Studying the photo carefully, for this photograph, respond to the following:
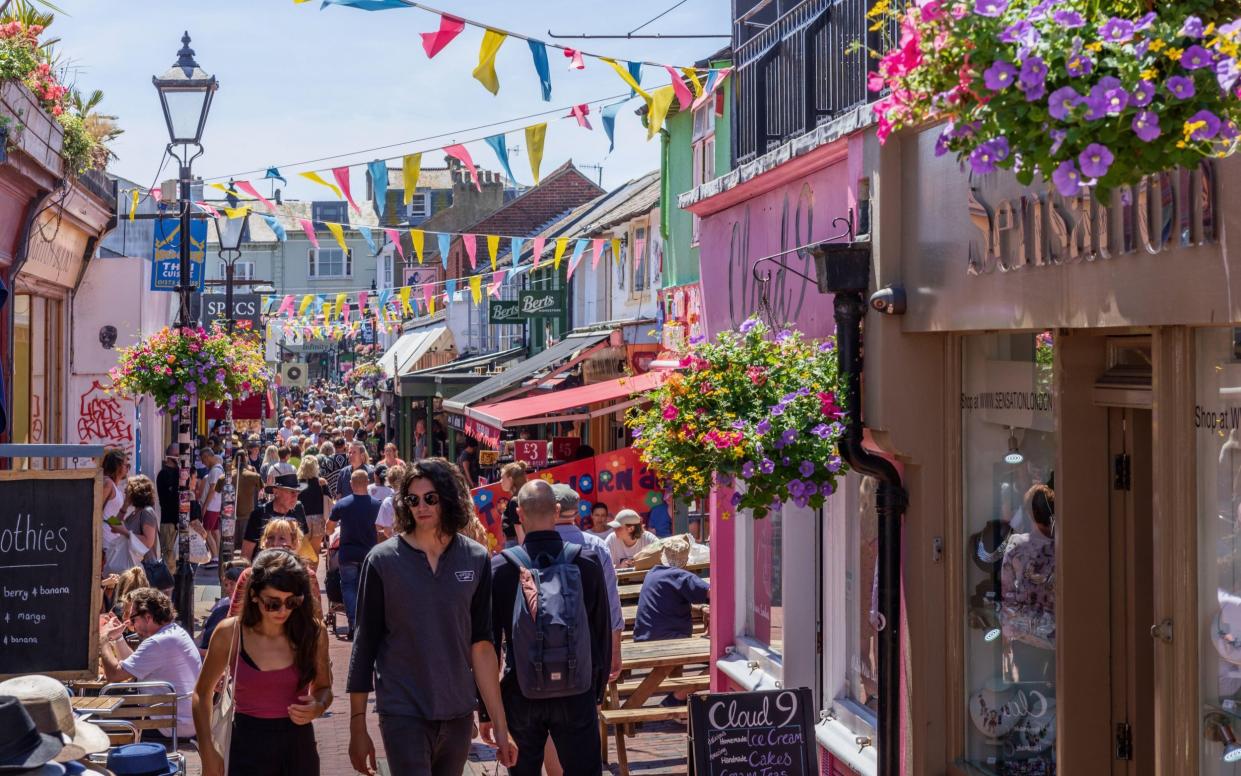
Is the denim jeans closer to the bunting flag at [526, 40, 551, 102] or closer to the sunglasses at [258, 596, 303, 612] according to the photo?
the bunting flag at [526, 40, 551, 102]

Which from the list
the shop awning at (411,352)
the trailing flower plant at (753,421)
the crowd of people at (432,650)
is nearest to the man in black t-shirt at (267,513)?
the crowd of people at (432,650)

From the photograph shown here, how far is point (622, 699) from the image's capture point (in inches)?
424

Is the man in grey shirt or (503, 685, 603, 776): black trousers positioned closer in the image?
the man in grey shirt

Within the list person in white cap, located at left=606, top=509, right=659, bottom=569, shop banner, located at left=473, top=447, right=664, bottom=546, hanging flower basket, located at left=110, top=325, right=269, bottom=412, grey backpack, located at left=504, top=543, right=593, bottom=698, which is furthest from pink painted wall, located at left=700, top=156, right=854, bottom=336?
hanging flower basket, located at left=110, top=325, right=269, bottom=412

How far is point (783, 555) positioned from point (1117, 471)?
3.53 metres

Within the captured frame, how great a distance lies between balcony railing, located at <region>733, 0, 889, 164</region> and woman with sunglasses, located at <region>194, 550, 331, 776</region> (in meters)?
3.73

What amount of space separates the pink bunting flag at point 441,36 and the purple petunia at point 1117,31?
732 cm

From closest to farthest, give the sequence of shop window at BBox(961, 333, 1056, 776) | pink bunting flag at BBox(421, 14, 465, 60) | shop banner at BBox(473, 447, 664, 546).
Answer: shop window at BBox(961, 333, 1056, 776) → pink bunting flag at BBox(421, 14, 465, 60) → shop banner at BBox(473, 447, 664, 546)

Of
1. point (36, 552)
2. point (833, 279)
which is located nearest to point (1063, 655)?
point (833, 279)

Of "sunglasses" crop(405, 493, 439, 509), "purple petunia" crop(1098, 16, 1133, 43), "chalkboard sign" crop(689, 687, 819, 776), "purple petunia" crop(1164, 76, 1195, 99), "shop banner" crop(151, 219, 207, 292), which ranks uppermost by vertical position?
"shop banner" crop(151, 219, 207, 292)

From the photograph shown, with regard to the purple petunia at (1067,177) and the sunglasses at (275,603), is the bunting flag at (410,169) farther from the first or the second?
the purple petunia at (1067,177)

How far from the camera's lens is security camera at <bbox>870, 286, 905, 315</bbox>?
7.05 meters

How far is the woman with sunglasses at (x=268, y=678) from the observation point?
6.21 meters

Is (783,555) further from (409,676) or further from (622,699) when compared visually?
(409,676)
